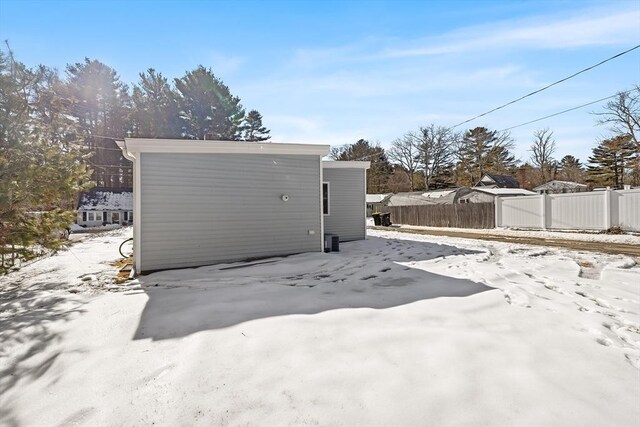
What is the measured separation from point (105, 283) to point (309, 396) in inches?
209

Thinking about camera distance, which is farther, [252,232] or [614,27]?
[614,27]

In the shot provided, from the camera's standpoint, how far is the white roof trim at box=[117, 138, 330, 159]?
6.68 meters

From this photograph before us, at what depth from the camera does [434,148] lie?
3684cm

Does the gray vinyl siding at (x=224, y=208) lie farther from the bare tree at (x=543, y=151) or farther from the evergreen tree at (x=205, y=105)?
the bare tree at (x=543, y=151)

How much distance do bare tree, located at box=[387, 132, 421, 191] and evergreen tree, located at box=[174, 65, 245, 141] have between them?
19183 millimetres

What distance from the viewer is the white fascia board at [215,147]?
6.68 metres

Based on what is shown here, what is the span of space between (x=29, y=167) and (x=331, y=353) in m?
6.07

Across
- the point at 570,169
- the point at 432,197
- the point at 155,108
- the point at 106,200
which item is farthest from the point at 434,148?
the point at 106,200

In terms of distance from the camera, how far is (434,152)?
36.9 meters

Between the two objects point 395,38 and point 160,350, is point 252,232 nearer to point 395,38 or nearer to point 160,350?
point 160,350

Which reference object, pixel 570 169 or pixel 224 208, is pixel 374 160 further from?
pixel 224 208

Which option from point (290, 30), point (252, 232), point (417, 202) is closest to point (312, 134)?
point (417, 202)

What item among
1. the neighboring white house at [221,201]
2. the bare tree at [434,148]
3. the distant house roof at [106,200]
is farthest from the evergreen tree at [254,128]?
the neighboring white house at [221,201]

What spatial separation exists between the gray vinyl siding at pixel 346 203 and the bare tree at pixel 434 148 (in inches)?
1097
